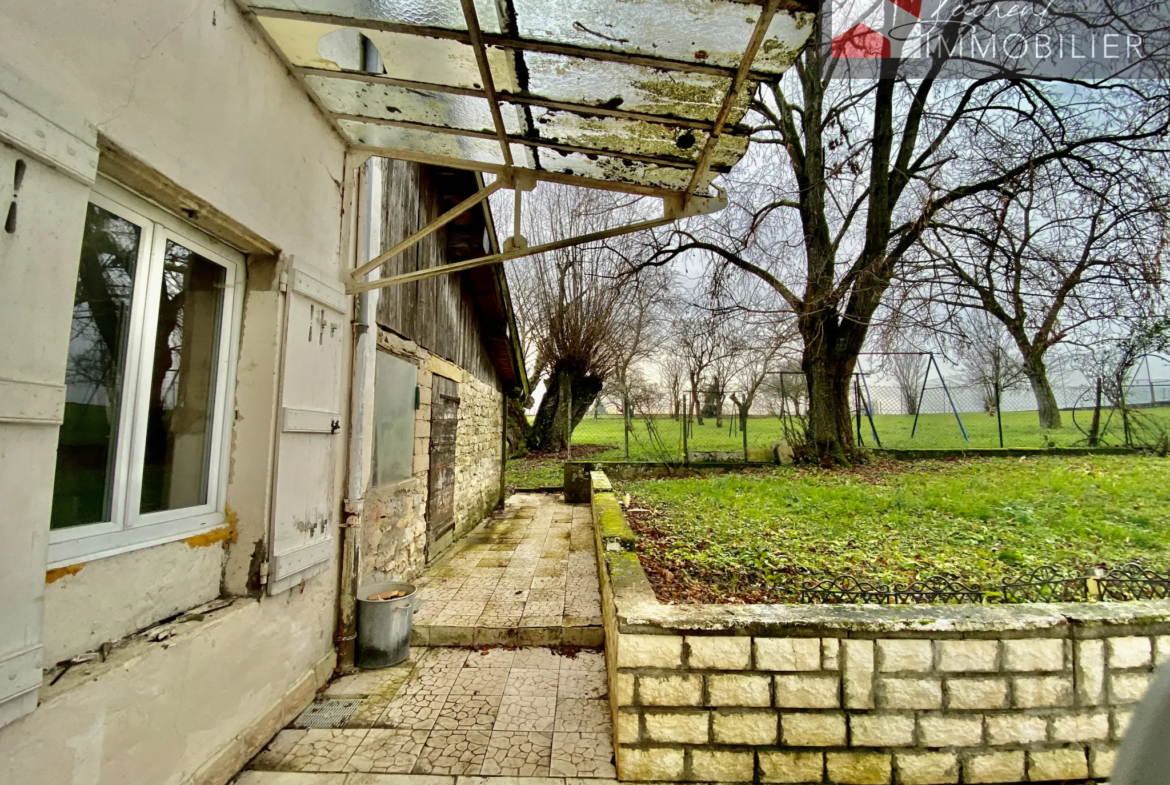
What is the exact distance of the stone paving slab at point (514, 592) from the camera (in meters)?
3.67

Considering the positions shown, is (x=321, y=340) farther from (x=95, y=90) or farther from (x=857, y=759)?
(x=857, y=759)

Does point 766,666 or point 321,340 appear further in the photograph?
point 321,340

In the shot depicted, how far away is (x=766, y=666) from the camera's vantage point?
2301 millimetres

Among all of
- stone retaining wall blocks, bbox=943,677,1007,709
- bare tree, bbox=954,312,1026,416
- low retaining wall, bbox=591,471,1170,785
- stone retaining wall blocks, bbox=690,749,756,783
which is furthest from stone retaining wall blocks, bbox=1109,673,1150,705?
bare tree, bbox=954,312,1026,416

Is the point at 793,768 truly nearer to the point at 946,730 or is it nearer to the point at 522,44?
the point at 946,730

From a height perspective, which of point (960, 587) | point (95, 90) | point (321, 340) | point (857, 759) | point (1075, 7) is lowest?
point (857, 759)

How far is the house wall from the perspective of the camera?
1.40 metres

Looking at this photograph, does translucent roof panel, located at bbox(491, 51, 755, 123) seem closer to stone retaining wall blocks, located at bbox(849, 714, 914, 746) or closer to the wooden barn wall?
the wooden barn wall

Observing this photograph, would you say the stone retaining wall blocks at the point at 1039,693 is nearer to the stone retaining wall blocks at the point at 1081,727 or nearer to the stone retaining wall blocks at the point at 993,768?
the stone retaining wall blocks at the point at 1081,727

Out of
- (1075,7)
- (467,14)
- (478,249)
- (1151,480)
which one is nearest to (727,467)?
(1151,480)

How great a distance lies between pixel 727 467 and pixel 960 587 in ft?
23.8

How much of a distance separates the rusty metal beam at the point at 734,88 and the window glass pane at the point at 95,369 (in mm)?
2655

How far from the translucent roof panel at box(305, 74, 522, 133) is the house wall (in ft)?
0.63

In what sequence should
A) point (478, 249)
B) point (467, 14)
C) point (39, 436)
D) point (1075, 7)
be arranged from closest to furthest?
point (39, 436) → point (467, 14) → point (478, 249) → point (1075, 7)
